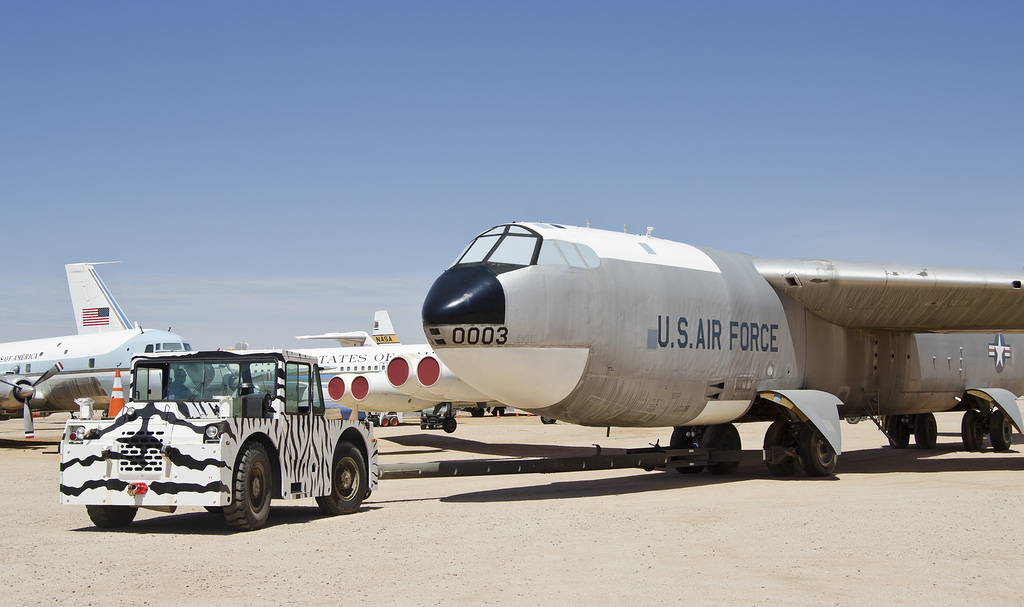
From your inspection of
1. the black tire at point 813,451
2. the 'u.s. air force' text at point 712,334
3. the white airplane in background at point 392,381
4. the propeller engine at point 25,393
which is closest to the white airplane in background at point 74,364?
the propeller engine at point 25,393

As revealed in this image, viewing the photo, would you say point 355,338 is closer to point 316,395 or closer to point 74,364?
point 74,364

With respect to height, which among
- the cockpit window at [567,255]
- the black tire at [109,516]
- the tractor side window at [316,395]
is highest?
the cockpit window at [567,255]

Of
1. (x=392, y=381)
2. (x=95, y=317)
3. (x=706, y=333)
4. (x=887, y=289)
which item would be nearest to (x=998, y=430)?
(x=887, y=289)

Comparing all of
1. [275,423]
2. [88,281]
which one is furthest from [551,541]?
[88,281]

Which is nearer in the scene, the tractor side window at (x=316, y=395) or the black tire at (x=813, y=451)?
the tractor side window at (x=316, y=395)

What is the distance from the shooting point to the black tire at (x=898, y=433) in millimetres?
23438

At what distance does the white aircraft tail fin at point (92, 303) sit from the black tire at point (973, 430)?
109ft

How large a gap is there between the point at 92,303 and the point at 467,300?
3359 centimetres

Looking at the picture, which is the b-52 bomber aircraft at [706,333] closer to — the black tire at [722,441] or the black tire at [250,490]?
the black tire at [722,441]

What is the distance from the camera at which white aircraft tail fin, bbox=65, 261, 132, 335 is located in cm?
4006

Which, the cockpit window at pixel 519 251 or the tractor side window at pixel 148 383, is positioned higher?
the cockpit window at pixel 519 251

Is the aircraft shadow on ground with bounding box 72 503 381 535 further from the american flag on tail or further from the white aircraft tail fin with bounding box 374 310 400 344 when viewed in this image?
the white aircraft tail fin with bounding box 374 310 400 344

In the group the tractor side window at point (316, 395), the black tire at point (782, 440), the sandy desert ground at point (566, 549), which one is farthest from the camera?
the black tire at point (782, 440)

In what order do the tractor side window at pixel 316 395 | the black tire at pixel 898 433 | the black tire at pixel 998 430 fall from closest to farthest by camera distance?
the tractor side window at pixel 316 395, the black tire at pixel 998 430, the black tire at pixel 898 433
